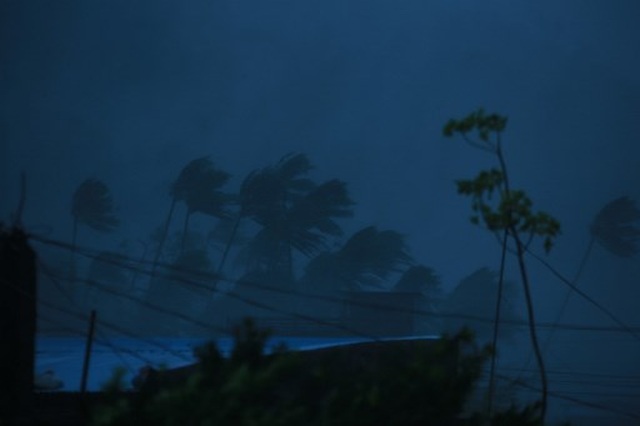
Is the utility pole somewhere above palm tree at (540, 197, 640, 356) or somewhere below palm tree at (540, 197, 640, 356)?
below

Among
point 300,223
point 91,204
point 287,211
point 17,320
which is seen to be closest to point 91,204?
point 91,204

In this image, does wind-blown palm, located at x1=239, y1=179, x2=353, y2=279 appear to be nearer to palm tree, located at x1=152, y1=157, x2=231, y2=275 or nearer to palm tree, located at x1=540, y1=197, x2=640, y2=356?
palm tree, located at x1=152, y1=157, x2=231, y2=275

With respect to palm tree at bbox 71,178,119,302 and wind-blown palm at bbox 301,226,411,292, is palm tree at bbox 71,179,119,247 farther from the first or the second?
wind-blown palm at bbox 301,226,411,292

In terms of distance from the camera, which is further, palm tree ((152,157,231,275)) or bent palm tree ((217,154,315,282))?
bent palm tree ((217,154,315,282))

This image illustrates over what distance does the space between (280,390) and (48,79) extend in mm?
200383

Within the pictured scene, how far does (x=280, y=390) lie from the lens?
9250mm

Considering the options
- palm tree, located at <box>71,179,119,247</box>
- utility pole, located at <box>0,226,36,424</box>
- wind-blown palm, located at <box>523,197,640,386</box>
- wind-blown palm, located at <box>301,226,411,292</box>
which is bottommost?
utility pole, located at <box>0,226,36,424</box>

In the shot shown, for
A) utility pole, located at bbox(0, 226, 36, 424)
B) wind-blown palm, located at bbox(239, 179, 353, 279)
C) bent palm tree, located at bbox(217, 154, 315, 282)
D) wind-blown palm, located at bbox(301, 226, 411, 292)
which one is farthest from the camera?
bent palm tree, located at bbox(217, 154, 315, 282)

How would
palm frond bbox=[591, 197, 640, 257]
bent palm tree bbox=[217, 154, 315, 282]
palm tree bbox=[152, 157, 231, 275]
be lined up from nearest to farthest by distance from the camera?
palm frond bbox=[591, 197, 640, 257], palm tree bbox=[152, 157, 231, 275], bent palm tree bbox=[217, 154, 315, 282]

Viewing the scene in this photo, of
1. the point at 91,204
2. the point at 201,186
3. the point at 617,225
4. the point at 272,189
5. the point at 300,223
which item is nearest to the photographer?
the point at 617,225

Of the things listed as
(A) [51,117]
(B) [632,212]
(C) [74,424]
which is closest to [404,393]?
(C) [74,424]

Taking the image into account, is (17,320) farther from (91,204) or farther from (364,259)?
(91,204)

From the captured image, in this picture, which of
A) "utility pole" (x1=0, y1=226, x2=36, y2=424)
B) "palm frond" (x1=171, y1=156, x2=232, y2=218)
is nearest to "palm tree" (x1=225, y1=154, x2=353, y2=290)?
"palm frond" (x1=171, y1=156, x2=232, y2=218)

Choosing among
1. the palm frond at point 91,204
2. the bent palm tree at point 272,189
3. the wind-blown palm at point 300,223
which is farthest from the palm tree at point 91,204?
A: the wind-blown palm at point 300,223
